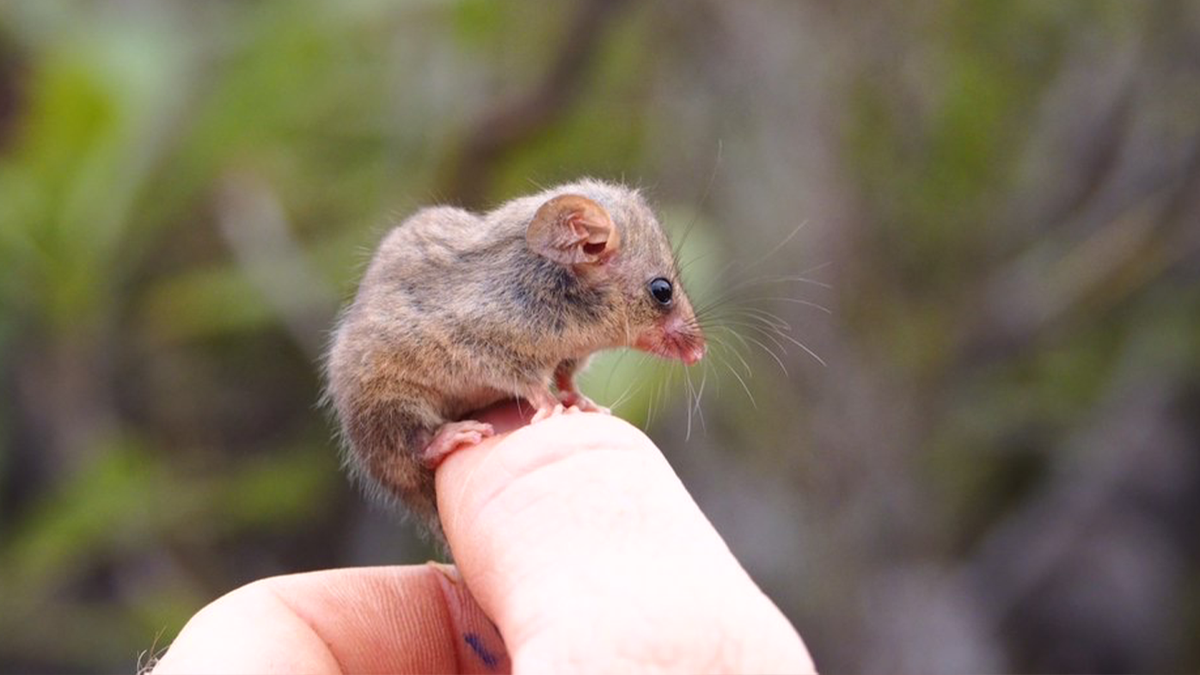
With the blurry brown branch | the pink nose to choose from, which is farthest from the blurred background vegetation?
the pink nose

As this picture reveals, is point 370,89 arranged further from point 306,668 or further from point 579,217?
point 306,668

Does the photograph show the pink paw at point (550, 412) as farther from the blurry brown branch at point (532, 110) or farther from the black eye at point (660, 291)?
the blurry brown branch at point (532, 110)

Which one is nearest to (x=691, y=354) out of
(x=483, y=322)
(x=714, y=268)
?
(x=483, y=322)

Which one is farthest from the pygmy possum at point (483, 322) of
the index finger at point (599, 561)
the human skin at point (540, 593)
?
the index finger at point (599, 561)

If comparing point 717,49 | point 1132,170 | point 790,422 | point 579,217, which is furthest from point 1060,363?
point 579,217

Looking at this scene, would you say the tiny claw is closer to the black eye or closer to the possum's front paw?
the possum's front paw

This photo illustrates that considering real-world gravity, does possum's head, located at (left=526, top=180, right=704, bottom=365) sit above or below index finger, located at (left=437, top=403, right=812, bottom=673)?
above
